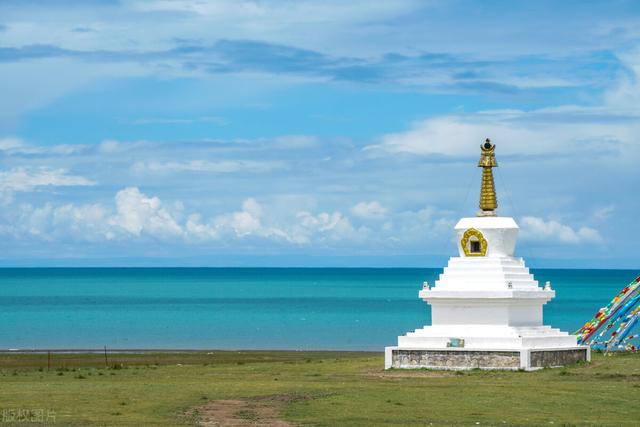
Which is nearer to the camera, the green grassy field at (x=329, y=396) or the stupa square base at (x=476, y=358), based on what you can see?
the green grassy field at (x=329, y=396)

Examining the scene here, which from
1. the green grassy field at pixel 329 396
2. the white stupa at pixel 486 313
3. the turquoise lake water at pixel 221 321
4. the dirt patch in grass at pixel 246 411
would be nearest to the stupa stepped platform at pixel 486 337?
the white stupa at pixel 486 313

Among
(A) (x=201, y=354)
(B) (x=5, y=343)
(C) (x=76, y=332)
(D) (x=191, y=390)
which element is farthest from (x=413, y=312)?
(D) (x=191, y=390)

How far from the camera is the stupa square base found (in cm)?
4662

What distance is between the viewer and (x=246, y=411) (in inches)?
1380

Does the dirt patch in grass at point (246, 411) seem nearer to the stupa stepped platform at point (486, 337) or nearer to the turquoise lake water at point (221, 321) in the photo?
the stupa stepped platform at point (486, 337)

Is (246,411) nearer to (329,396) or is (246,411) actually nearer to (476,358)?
(329,396)

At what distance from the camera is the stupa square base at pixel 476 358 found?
153ft

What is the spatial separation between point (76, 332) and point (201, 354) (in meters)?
34.3

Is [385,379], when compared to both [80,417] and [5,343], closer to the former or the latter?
[80,417]

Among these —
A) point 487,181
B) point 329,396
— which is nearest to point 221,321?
point 487,181

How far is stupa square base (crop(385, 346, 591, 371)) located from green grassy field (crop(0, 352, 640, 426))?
2.83 ft

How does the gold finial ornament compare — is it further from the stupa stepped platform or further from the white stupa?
the stupa stepped platform

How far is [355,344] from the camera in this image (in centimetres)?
9094

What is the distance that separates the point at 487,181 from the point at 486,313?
16.6 ft
